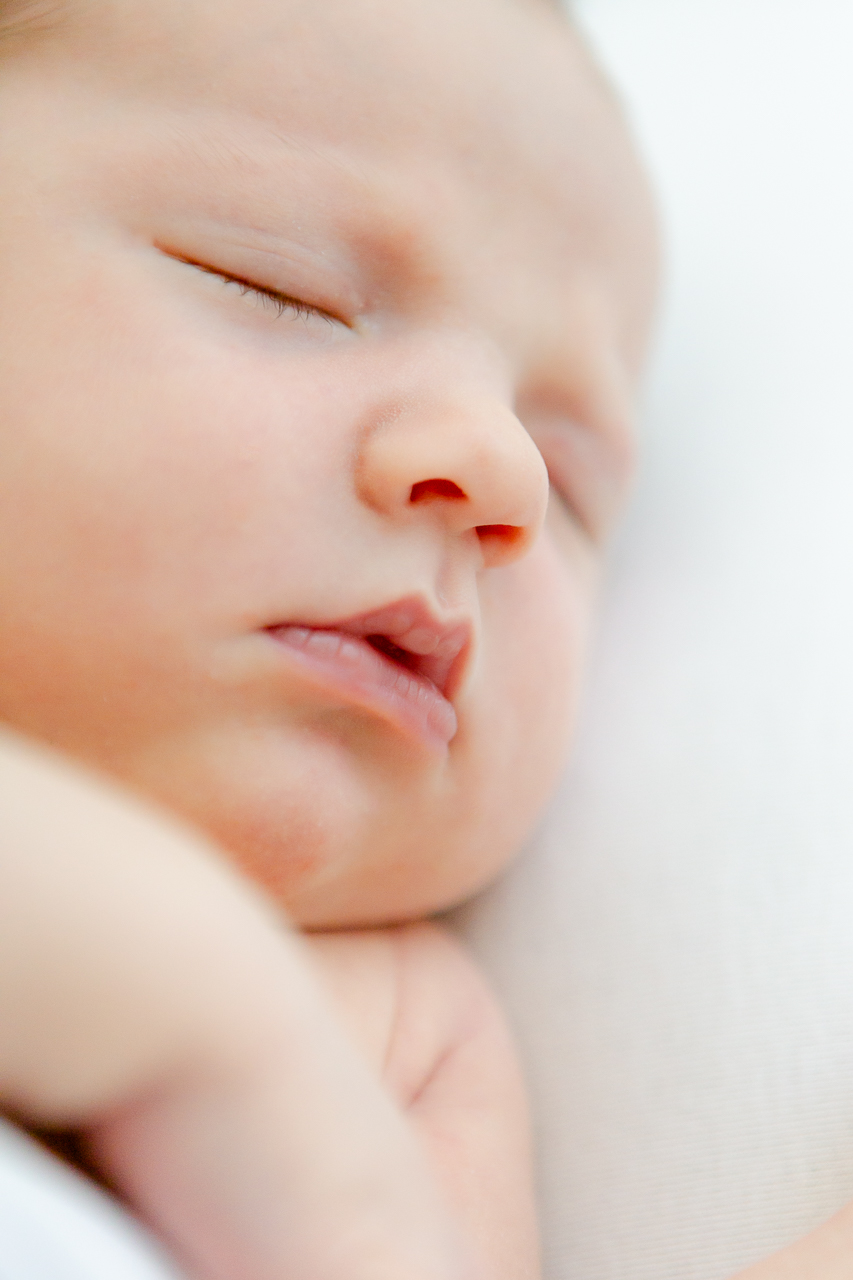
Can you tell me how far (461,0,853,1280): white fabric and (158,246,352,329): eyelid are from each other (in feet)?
1.47

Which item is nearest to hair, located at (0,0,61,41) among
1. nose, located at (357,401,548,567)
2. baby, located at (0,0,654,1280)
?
baby, located at (0,0,654,1280)

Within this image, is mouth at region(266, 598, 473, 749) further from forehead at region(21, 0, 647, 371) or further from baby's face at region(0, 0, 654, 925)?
forehead at region(21, 0, 647, 371)

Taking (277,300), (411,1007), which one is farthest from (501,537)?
(411,1007)

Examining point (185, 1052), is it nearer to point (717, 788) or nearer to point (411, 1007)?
point (411, 1007)

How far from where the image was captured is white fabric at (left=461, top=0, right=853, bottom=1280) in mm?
748

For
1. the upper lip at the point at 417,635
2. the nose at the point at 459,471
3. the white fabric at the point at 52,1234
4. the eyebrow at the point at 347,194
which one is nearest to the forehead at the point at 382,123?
the eyebrow at the point at 347,194

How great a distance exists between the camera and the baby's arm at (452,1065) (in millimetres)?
709

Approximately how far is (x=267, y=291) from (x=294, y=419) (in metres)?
0.11

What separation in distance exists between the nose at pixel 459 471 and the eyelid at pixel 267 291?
0.29 feet

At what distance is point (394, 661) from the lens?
74cm

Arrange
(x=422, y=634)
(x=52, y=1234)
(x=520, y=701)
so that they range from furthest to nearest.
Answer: (x=520, y=701) → (x=422, y=634) → (x=52, y=1234)

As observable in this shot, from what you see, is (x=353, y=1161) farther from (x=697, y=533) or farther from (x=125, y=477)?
(x=697, y=533)

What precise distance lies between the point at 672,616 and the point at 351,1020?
47 cm

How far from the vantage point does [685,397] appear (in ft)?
3.98
